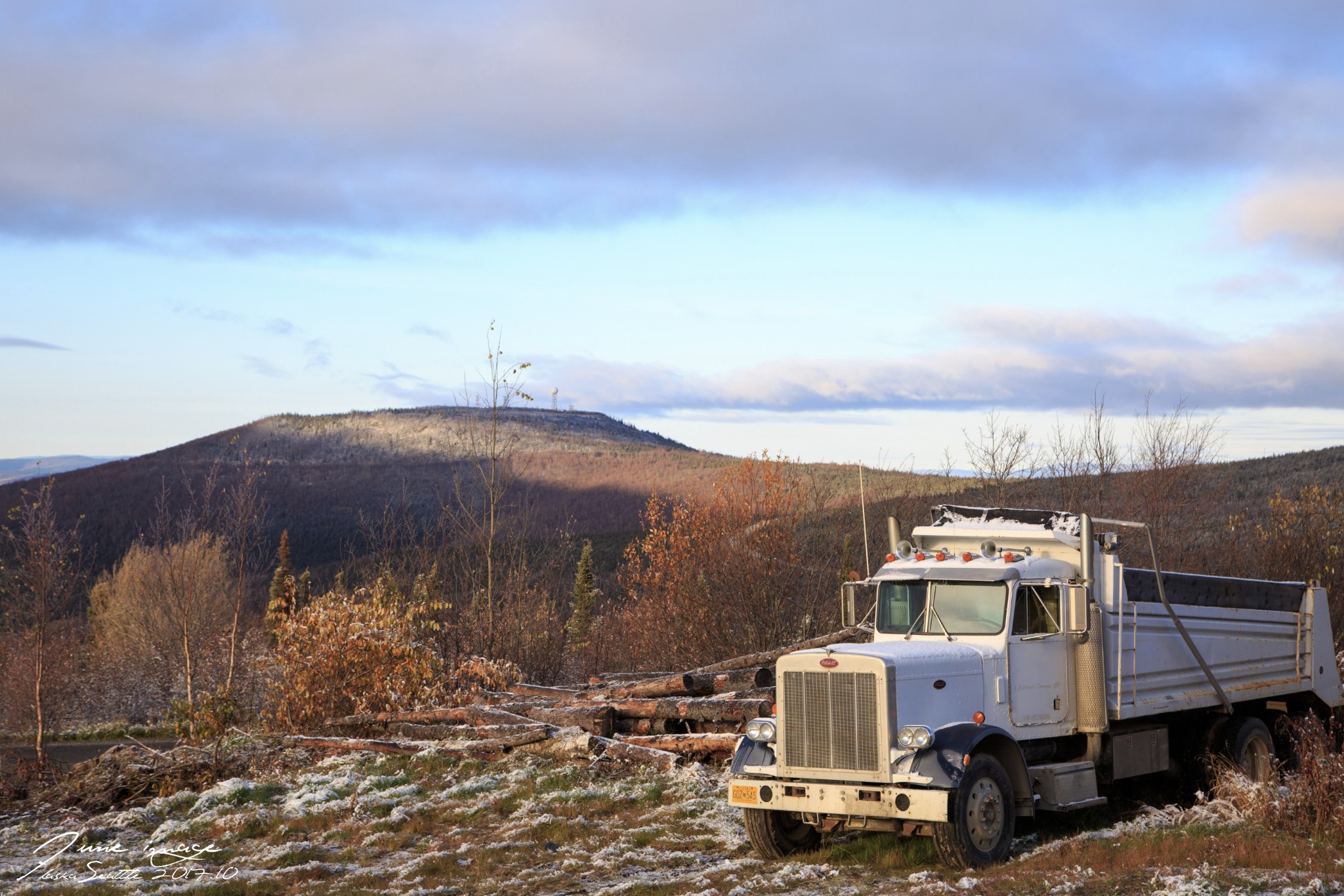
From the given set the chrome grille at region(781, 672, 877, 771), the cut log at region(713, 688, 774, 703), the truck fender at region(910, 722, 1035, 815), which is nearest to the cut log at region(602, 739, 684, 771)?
the cut log at region(713, 688, 774, 703)

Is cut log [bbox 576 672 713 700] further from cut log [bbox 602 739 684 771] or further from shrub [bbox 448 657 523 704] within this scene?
shrub [bbox 448 657 523 704]

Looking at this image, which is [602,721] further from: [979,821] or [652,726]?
[979,821]

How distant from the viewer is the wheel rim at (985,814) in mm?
9398

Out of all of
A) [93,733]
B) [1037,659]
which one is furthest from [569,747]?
[93,733]

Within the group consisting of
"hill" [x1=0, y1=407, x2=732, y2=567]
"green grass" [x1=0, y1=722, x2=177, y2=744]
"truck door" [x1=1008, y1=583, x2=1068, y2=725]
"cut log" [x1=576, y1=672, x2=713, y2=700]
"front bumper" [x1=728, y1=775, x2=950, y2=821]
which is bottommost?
Result: "green grass" [x1=0, y1=722, x2=177, y2=744]

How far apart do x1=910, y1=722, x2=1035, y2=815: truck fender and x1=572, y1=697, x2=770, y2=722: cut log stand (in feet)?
14.8

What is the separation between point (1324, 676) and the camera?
14.8 metres

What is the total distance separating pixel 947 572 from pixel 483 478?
17013 mm

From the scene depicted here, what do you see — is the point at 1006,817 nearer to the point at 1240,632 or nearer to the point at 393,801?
the point at 1240,632

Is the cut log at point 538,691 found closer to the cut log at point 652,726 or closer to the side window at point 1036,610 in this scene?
the cut log at point 652,726

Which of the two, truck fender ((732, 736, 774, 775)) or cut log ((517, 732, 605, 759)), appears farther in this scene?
cut log ((517, 732, 605, 759))

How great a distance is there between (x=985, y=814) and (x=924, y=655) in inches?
56.5

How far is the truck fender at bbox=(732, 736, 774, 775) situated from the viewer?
10039 millimetres

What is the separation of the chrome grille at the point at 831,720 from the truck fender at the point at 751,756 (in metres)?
0.31
